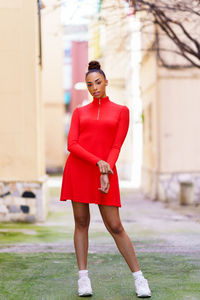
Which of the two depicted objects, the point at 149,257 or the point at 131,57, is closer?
the point at 149,257

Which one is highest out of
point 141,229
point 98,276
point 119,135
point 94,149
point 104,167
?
point 119,135

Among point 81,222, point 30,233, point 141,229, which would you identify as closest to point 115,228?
point 81,222

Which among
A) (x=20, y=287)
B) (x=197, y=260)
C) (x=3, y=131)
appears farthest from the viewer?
(x=3, y=131)

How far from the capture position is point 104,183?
411cm

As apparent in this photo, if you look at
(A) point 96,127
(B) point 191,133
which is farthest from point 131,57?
(A) point 96,127

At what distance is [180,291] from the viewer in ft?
14.9

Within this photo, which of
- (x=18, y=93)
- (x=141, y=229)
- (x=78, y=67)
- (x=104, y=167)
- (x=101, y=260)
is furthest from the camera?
(x=78, y=67)

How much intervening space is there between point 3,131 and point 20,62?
4.01ft

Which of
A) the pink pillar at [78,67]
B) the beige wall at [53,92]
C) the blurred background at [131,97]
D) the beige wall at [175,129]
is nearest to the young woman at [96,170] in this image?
the blurred background at [131,97]

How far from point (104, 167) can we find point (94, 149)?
25 centimetres

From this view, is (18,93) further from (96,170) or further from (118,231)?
(118,231)

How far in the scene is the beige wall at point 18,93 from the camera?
8.95 meters

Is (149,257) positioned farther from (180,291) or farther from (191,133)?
(191,133)

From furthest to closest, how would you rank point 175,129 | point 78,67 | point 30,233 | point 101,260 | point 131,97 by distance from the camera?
point 78,67 → point 131,97 → point 175,129 → point 30,233 → point 101,260
